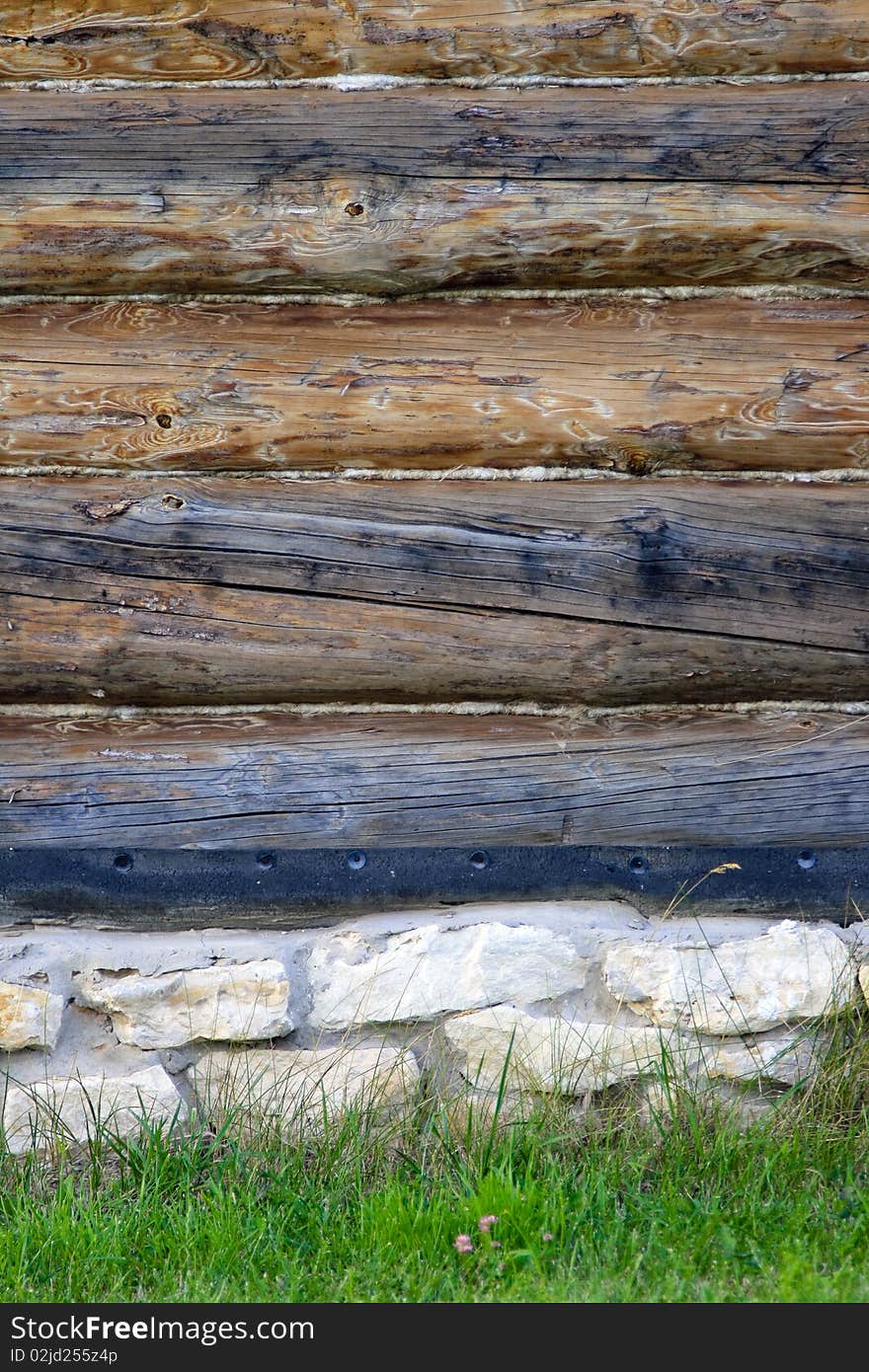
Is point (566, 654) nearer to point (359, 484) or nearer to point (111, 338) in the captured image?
point (359, 484)

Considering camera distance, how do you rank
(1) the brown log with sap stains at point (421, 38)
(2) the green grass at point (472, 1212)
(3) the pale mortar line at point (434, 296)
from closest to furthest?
1. (2) the green grass at point (472, 1212)
2. (1) the brown log with sap stains at point (421, 38)
3. (3) the pale mortar line at point (434, 296)

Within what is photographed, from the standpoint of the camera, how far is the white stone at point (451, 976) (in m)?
2.45

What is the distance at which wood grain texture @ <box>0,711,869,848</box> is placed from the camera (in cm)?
253

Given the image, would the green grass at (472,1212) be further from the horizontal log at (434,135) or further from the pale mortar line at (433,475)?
the horizontal log at (434,135)

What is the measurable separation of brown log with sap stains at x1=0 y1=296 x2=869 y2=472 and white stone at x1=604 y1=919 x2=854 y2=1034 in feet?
3.57

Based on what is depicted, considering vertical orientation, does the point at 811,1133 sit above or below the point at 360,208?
below

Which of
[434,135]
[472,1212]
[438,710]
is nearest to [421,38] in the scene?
[434,135]

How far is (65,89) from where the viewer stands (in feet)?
8.16

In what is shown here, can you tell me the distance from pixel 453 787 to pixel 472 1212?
89cm

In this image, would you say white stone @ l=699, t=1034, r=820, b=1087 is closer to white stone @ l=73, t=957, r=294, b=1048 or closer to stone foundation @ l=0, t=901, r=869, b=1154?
stone foundation @ l=0, t=901, r=869, b=1154

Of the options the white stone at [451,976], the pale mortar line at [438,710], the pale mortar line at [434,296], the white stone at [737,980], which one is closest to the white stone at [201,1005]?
the white stone at [451,976]

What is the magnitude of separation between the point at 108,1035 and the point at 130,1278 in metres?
0.56

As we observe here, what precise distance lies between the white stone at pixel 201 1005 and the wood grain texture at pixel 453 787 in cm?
30

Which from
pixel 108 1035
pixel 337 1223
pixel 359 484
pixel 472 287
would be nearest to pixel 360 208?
pixel 472 287
